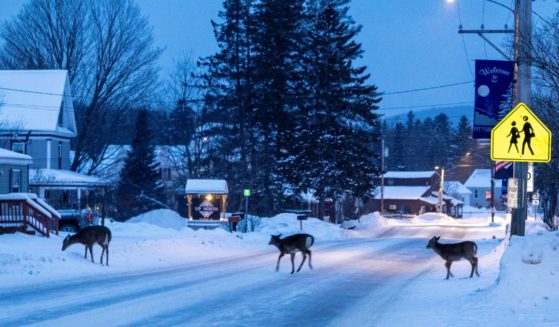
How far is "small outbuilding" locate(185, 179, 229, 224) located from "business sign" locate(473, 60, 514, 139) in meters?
18.2

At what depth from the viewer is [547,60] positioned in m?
16.8

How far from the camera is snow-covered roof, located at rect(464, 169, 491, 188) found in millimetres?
127750

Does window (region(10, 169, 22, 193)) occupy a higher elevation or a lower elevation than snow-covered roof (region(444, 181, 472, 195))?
higher

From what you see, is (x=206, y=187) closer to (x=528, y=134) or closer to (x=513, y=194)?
(x=513, y=194)

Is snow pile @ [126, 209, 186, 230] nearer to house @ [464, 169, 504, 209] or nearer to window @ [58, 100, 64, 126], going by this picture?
window @ [58, 100, 64, 126]

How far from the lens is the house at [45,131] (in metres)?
42.7

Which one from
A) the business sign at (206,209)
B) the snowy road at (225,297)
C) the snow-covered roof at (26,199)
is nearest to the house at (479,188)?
the business sign at (206,209)

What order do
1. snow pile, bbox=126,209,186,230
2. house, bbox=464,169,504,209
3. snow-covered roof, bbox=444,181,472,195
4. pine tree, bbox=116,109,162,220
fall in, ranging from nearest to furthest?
snow pile, bbox=126,209,186,230
pine tree, bbox=116,109,162,220
snow-covered roof, bbox=444,181,472,195
house, bbox=464,169,504,209

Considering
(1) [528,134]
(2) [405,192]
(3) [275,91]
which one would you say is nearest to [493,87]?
(1) [528,134]

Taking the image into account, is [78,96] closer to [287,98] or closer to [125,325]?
[287,98]

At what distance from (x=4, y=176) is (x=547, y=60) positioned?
2711 centimetres

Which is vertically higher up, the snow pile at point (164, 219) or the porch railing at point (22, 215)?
the porch railing at point (22, 215)

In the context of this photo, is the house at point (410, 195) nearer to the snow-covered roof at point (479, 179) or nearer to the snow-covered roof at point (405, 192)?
the snow-covered roof at point (405, 192)

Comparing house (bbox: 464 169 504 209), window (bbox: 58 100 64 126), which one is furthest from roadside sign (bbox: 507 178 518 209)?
house (bbox: 464 169 504 209)
